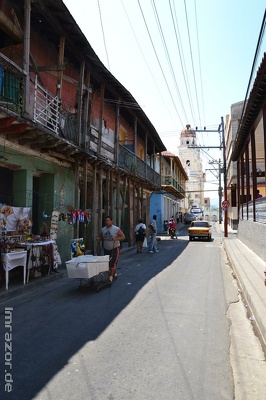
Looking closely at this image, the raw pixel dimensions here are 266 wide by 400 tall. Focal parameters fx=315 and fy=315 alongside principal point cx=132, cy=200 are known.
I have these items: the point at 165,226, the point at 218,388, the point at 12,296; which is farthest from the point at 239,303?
the point at 165,226

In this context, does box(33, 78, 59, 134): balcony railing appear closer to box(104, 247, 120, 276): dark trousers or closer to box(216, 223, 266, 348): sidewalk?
box(104, 247, 120, 276): dark trousers

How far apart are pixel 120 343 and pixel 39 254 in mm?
4412

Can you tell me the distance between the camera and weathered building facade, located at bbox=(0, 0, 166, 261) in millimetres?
7258

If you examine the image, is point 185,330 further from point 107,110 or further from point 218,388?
point 107,110

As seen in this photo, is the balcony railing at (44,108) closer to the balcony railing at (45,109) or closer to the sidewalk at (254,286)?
the balcony railing at (45,109)

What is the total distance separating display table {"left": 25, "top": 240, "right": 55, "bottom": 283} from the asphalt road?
713 mm

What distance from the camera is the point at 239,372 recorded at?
343 centimetres

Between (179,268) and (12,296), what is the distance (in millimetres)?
5606

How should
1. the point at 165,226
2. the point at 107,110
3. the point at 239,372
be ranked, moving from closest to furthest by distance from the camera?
the point at 239,372, the point at 107,110, the point at 165,226

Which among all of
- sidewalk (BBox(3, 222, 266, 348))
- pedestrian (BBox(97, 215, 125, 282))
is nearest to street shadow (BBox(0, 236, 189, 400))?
sidewalk (BBox(3, 222, 266, 348))

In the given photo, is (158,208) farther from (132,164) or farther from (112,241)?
(112,241)

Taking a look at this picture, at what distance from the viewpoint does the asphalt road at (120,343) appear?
10.0ft

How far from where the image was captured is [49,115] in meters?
8.81

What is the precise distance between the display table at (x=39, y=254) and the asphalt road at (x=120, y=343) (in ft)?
2.34
